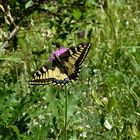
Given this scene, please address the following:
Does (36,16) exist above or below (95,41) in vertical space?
above

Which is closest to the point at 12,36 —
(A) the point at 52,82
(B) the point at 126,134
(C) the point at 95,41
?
(C) the point at 95,41

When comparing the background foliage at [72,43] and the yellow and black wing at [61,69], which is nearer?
the yellow and black wing at [61,69]

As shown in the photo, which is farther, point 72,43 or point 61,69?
point 72,43

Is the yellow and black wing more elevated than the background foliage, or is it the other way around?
the yellow and black wing

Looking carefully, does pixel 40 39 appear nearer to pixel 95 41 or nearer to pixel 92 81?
pixel 95 41

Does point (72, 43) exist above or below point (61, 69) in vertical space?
below

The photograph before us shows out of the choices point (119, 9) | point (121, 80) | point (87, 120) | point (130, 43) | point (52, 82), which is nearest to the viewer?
point (52, 82)

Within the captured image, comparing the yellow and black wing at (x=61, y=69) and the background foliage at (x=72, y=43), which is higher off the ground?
the yellow and black wing at (x=61, y=69)

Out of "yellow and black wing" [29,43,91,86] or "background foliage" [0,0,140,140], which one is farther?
"background foliage" [0,0,140,140]
